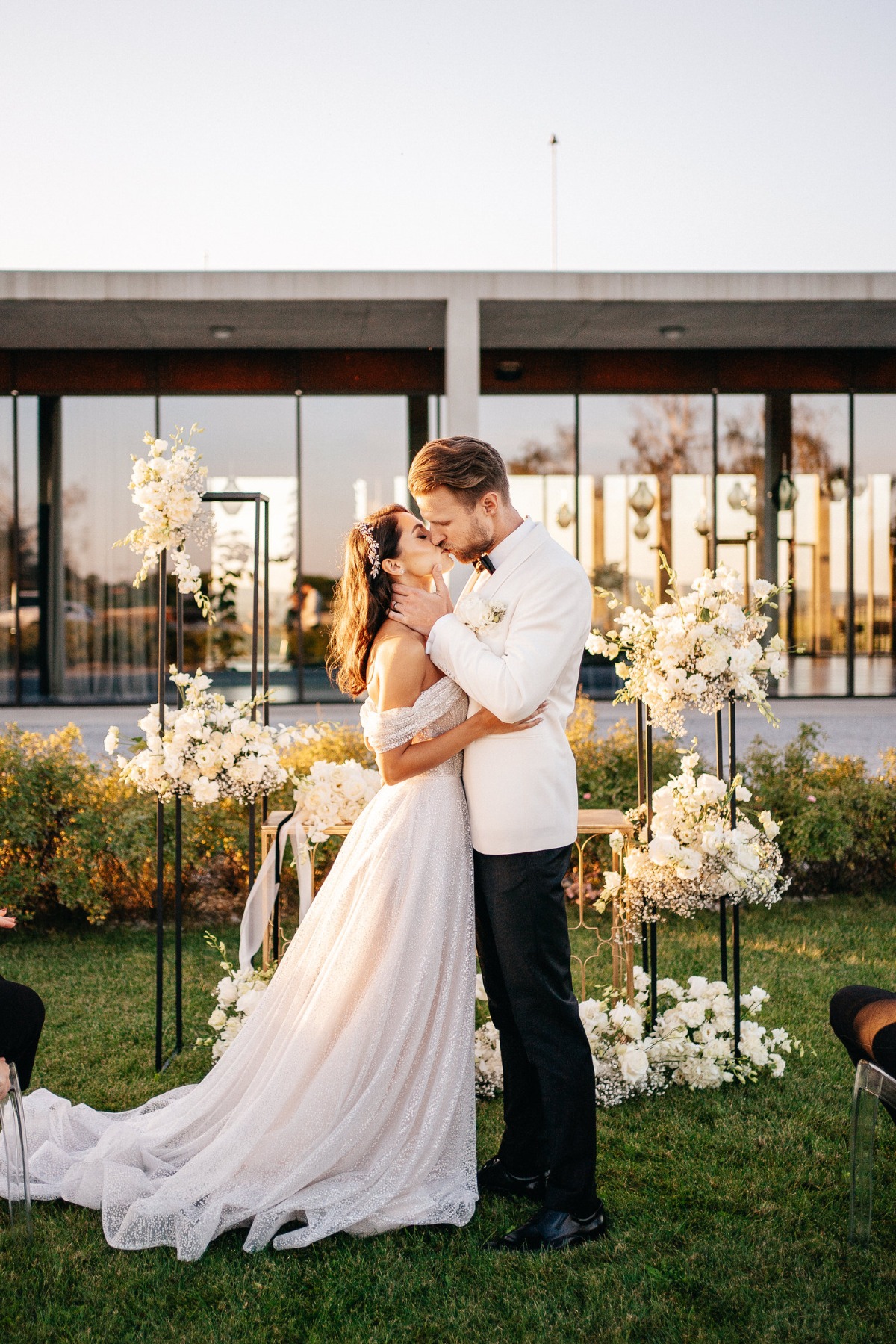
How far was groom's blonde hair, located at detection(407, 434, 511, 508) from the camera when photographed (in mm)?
2861

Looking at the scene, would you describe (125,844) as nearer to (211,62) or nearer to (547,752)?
(547,752)

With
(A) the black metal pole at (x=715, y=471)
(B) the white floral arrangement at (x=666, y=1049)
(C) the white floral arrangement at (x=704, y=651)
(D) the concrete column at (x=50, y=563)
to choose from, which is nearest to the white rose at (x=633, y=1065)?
(B) the white floral arrangement at (x=666, y=1049)

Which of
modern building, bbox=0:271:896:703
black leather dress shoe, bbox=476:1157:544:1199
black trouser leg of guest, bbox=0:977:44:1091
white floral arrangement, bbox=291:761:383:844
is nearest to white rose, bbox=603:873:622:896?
white floral arrangement, bbox=291:761:383:844

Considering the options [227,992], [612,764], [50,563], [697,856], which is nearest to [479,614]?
[697,856]

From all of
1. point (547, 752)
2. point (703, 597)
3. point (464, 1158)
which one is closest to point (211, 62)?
point (703, 597)

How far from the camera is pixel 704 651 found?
144 inches

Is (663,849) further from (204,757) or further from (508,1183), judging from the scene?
(204,757)

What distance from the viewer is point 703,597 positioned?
12.2ft

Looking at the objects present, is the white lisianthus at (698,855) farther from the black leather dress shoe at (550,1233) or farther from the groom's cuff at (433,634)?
the groom's cuff at (433,634)

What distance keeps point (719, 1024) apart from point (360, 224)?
34.6 ft

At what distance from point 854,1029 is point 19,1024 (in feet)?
7.69

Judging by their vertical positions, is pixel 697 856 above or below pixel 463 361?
below

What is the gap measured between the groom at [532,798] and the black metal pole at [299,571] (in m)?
10.4

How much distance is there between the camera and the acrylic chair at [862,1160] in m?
2.85
